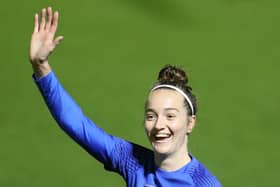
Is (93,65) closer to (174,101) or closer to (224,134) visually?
(224,134)

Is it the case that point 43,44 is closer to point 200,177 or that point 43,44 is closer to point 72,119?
point 72,119

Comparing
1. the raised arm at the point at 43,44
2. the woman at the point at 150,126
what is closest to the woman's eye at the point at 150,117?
the woman at the point at 150,126

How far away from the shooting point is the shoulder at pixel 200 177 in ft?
8.27

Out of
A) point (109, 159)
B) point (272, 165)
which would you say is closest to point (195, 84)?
point (272, 165)

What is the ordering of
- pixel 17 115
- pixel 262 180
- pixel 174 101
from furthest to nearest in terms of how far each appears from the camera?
pixel 17 115 → pixel 262 180 → pixel 174 101

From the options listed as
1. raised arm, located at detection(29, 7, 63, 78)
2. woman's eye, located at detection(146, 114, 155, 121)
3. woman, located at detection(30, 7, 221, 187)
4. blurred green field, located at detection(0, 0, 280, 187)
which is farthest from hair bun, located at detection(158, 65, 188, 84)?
blurred green field, located at detection(0, 0, 280, 187)

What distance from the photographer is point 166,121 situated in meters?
2.53

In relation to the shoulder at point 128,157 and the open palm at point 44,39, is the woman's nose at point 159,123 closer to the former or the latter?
the shoulder at point 128,157

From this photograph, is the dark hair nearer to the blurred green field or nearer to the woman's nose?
the woman's nose

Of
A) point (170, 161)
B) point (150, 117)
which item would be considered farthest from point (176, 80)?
point (170, 161)

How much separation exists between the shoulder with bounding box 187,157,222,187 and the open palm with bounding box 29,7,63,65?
0.60 meters

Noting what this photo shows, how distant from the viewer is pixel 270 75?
174 inches

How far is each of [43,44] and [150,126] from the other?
44 centimetres

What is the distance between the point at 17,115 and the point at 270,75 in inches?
56.9
